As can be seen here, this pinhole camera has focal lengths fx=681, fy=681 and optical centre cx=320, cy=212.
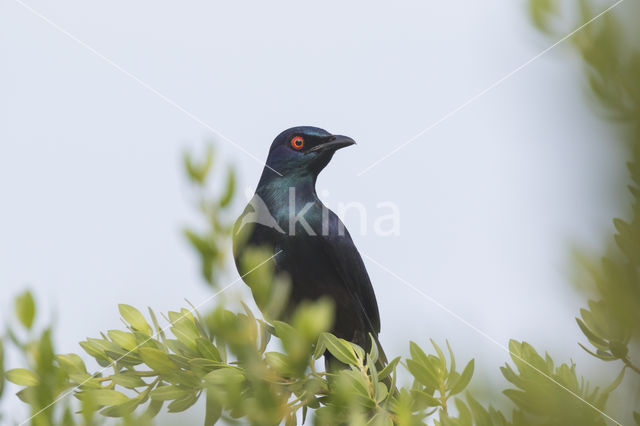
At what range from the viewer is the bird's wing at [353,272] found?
4781mm

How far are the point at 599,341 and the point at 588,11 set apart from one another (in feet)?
2.35

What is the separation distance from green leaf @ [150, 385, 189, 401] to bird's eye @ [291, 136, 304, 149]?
3336mm

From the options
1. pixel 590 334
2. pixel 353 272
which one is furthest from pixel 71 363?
pixel 353 272

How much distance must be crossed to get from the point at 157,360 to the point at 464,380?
0.93 metres

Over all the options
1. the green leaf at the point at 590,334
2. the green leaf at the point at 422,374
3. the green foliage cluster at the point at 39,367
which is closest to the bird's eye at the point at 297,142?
the green leaf at the point at 422,374

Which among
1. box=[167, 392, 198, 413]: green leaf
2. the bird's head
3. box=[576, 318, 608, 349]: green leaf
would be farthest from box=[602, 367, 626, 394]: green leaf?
the bird's head

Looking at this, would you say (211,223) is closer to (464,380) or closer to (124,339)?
(464,380)

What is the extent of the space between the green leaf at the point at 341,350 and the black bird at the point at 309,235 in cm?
248

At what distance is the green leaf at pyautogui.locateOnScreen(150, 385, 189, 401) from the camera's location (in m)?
1.88

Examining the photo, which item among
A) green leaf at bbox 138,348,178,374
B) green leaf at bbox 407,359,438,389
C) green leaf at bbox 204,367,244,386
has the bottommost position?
green leaf at bbox 138,348,178,374

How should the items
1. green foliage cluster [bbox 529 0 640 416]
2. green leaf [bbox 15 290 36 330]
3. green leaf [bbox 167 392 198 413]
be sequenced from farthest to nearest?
green leaf [bbox 167 392 198 413] < green leaf [bbox 15 290 36 330] < green foliage cluster [bbox 529 0 640 416]

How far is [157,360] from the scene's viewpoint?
198 cm

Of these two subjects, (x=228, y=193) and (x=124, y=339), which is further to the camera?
(x=124, y=339)

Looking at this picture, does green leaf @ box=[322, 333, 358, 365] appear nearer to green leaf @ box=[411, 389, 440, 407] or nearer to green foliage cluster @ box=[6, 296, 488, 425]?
green foliage cluster @ box=[6, 296, 488, 425]
